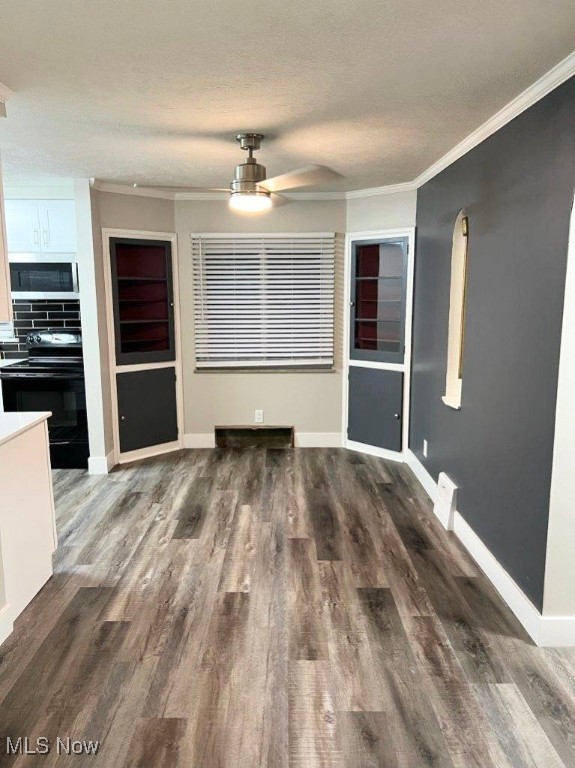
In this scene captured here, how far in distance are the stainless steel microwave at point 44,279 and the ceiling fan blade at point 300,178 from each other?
233 centimetres

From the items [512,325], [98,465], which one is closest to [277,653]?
[512,325]

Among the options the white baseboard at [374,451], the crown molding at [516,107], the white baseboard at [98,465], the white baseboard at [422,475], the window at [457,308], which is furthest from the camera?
the white baseboard at [374,451]

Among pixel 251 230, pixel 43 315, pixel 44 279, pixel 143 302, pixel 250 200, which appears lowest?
pixel 43 315

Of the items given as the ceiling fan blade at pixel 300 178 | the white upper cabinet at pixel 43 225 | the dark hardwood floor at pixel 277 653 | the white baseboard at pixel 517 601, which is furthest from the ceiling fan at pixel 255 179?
the white baseboard at pixel 517 601

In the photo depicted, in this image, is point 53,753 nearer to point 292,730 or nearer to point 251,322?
point 292,730

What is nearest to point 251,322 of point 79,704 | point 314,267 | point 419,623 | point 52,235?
point 314,267

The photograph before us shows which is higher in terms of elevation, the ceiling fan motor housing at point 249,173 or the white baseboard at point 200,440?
the ceiling fan motor housing at point 249,173

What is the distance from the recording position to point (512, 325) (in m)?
2.56

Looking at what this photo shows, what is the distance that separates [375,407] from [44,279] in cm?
324

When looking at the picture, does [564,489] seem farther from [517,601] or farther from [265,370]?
[265,370]

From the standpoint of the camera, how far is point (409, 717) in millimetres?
1948

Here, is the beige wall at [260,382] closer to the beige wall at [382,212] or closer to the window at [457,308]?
the beige wall at [382,212]

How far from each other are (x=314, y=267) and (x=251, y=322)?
82 centimetres

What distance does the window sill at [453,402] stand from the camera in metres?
3.38
